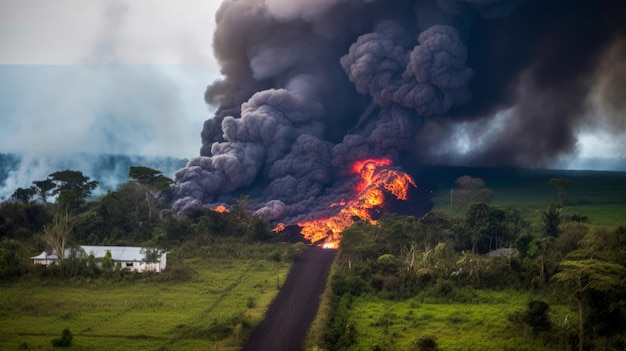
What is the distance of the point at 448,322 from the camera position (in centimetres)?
3400

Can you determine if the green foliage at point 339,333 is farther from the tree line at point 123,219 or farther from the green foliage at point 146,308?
the tree line at point 123,219

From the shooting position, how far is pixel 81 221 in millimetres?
54656

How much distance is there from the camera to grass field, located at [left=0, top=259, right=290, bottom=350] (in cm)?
3088

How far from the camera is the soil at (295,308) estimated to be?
3187 centimetres

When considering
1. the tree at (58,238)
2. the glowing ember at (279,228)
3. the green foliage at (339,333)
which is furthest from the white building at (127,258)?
the green foliage at (339,333)

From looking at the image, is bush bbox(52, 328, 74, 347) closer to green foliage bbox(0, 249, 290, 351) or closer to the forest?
green foliage bbox(0, 249, 290, 351)

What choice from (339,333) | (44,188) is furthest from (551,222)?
(44,188)

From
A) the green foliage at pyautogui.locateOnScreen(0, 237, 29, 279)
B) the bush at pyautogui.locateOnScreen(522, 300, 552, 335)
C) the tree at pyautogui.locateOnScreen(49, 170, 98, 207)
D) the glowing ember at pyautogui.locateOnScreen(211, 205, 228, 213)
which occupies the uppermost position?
the tree at pyautogui.locateOnScreen(49, 170, 98, 207)

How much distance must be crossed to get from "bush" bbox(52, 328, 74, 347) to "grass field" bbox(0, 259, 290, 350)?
1.16 ft

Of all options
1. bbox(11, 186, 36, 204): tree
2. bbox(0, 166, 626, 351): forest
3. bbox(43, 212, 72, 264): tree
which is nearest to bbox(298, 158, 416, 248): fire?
bbox(0, 166, 626, 351): forest

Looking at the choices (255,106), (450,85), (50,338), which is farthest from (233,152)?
(50,338)

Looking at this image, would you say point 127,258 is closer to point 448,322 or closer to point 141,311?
point 141,311

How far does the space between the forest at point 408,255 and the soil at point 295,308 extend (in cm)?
101

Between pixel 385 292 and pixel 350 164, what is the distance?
2758 cm
